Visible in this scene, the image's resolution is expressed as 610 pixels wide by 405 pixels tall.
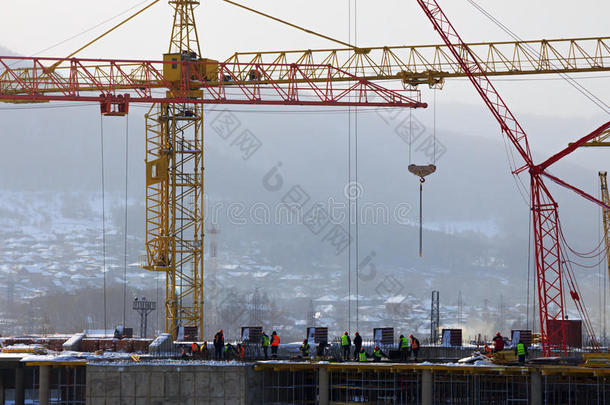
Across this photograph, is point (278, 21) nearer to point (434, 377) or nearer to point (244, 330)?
point (244, 330)

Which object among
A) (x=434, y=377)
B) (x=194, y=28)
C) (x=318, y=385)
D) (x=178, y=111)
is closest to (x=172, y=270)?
(x=178, y=111)

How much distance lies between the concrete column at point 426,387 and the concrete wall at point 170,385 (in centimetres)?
1070

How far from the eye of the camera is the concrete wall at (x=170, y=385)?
2335 inches

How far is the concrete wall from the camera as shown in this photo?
195 feet

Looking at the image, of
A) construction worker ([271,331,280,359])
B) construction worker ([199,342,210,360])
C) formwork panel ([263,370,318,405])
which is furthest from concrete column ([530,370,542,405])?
construction worker ([199,342,210,360])

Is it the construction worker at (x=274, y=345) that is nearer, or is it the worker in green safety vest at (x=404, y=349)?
the construction worker at (x=274, y=345)

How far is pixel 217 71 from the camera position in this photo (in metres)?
96.1

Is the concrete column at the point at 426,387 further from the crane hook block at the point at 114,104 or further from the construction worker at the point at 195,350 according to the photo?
the crane hook block at the point at 114,104

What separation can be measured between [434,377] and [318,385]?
7.85 metres

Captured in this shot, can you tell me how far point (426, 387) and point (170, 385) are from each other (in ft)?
50.7

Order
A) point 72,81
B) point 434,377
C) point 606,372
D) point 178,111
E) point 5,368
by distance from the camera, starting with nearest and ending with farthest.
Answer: point 606,372 < point 434,377 < point 5,368 < point 72,81 < point 178,111

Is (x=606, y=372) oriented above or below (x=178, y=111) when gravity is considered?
below

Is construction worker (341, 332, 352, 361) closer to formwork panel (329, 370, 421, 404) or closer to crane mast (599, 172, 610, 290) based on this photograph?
formwork panel (329, 370, 421, 404)

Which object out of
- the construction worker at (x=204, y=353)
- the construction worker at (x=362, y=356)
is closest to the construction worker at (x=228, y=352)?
the construction worker at (x=204, y=353)
